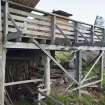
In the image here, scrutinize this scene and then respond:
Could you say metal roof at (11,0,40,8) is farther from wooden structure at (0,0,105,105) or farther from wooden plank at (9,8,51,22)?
wooden plank at (9,8,51,22)

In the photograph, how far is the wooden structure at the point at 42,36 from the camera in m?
8.57

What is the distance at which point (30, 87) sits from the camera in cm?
1155

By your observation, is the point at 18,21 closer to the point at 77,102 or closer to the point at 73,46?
the point at 73,46

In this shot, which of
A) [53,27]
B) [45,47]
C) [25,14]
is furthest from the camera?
[53,27]

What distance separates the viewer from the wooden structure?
857 centimetres

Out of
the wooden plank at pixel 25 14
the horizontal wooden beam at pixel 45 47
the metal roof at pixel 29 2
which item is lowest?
the horizontal wooden beam at pixel 45 47

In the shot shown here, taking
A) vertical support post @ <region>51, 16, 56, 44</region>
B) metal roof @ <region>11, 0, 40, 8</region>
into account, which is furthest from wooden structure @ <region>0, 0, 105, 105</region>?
metal roof @ <region>11, 0, 40, 8</region>

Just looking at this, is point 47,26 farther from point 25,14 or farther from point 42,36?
point 25,14

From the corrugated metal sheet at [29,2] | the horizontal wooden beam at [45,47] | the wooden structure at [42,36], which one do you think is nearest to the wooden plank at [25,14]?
the wooden structure at [42,36]

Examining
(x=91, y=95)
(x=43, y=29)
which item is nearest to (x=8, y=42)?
(x=43, y=29)

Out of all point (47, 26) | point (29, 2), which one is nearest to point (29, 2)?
point (29, 2)

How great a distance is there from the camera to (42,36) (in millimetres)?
10211

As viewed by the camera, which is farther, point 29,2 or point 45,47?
point 29,2

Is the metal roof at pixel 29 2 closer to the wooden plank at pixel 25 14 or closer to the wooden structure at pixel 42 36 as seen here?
the wooden structure at pixel 42 36
